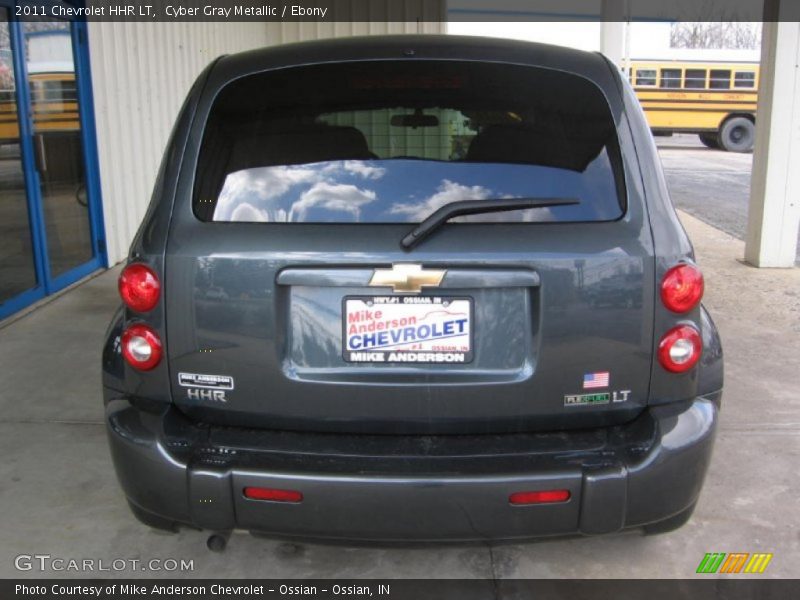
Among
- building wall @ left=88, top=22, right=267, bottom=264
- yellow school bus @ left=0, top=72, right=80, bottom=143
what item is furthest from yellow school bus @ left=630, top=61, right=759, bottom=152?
yellow school bus @ left=0, top=72, right=80, bottom=143

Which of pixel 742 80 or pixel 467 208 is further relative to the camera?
pixel 742 80

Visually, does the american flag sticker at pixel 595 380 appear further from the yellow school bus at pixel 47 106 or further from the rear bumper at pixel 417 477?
the yellow school bus at pixel 47 106

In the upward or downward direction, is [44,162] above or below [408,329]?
above

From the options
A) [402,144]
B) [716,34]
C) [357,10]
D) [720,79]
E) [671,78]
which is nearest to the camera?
[402,144]

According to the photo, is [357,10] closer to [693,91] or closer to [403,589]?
[403,589]

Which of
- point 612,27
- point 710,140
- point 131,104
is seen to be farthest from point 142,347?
point 710,140

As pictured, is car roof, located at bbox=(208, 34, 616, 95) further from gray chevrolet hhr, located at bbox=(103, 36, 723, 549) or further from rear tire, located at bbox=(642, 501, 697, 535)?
rear tire, located at bbox=(642, 501, 697, 535)

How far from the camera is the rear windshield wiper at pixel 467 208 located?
2215 mm

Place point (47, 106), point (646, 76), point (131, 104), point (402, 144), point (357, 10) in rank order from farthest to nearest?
point (646, 76)
point (357, 10)
point (131, 104)
point (47, 106)
point (402, 144)

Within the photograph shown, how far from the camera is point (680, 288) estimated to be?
7.57ft

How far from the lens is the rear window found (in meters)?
2.32

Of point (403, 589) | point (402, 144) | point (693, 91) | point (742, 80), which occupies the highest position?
point (742, 80)

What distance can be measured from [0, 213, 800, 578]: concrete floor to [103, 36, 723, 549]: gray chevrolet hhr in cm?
35

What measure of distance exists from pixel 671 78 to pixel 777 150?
1714cm
